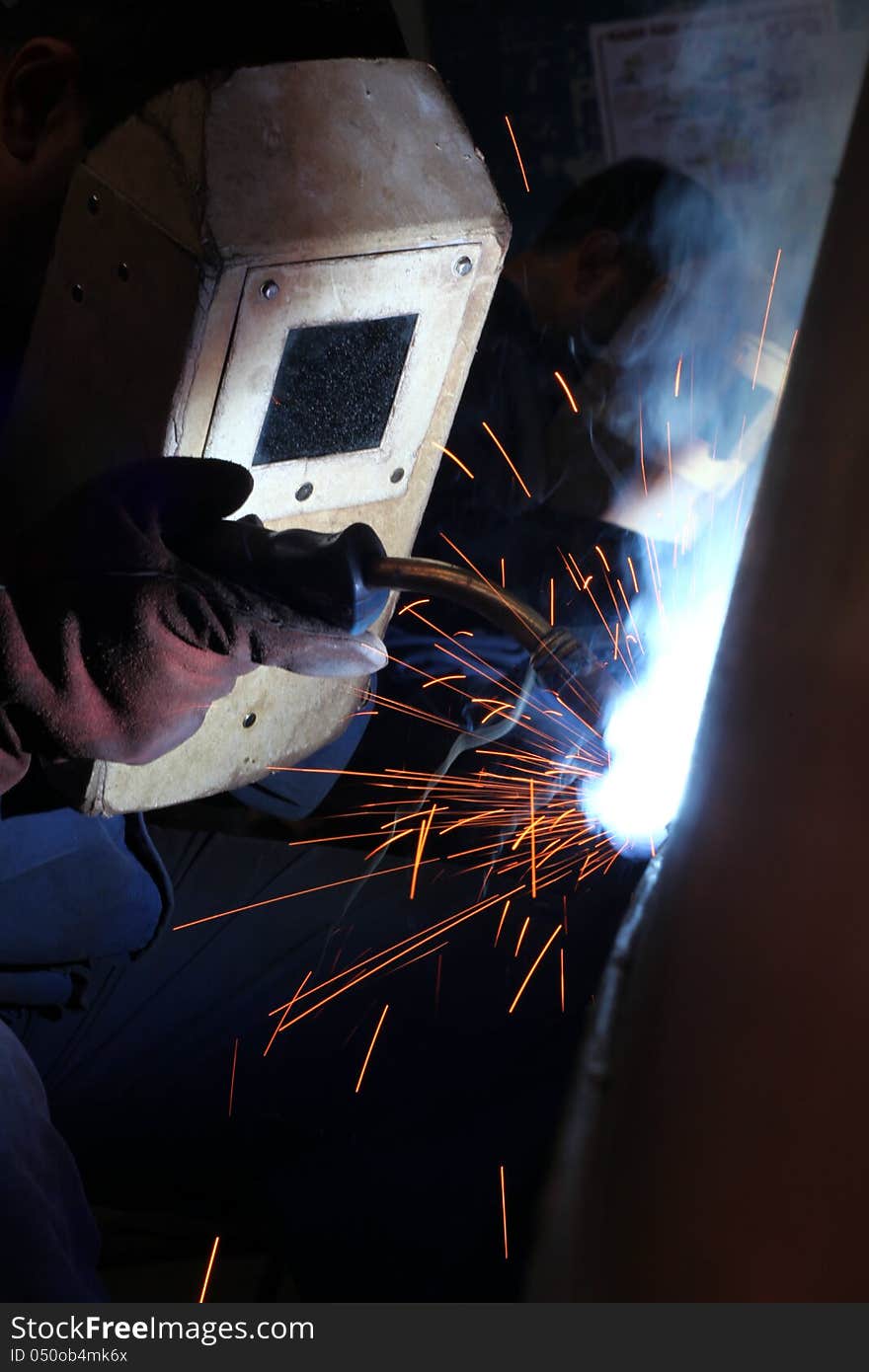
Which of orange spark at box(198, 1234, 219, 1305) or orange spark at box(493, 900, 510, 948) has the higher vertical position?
orange spark at box(493, 900, 510, 948)

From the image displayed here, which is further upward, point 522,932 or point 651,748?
point 651,748

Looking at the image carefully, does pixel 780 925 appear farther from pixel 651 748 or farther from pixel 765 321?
pixel 765 321

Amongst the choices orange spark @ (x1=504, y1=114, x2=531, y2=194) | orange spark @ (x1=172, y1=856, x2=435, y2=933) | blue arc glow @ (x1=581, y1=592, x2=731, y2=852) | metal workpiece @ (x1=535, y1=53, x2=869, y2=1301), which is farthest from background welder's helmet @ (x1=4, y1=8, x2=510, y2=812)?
orange spark @ (x1=504, y1=114, x2=531, y2=194)

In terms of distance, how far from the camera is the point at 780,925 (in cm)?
36

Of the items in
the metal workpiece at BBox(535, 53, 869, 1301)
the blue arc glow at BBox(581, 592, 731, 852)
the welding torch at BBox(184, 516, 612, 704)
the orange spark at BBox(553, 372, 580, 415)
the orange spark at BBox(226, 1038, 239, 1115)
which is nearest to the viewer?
the metal workpiece at BBox(535, 53, 869, 1301)

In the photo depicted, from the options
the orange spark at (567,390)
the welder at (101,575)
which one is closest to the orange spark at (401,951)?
the welder at (101,575)

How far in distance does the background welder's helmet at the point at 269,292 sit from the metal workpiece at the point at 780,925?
592 millimetres

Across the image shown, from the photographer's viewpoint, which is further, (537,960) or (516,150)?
(516,150)

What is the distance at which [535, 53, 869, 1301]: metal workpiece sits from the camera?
33 cm

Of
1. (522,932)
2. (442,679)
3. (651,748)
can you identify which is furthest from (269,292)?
(522,932)

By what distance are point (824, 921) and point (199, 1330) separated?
906 millimetres

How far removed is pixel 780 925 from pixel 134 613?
2.21 ft

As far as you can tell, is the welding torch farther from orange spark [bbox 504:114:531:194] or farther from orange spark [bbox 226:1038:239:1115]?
orange spark [bbox 504:114:531:194]

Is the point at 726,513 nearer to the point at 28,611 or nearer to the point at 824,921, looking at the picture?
the point at 28,611
